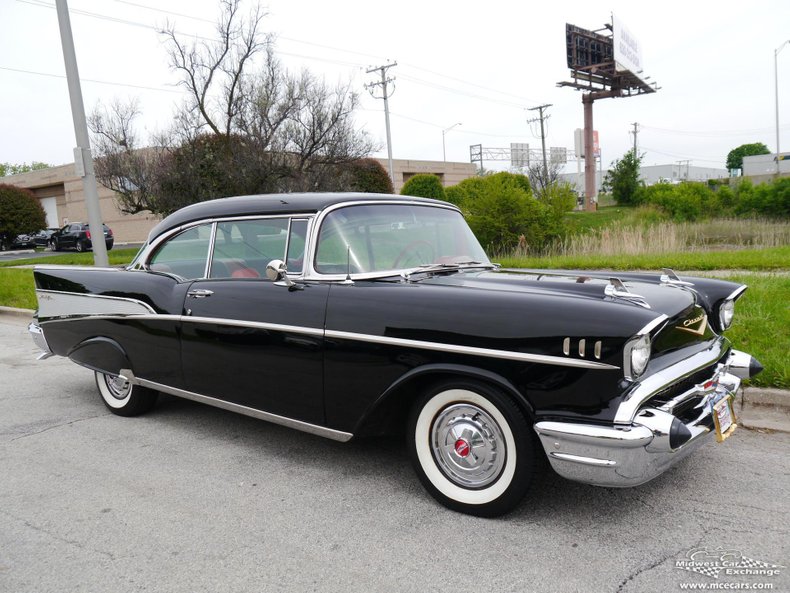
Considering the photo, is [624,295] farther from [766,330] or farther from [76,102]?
[76,102]

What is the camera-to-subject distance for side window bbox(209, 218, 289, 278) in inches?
149

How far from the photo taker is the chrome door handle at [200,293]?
388cm

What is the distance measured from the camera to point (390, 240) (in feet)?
12.2

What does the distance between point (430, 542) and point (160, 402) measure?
318 cm

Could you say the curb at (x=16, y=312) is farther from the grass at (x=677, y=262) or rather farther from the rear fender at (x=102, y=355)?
the grass at (x=677, y=262)

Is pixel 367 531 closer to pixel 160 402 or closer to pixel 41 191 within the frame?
pixel 160 402

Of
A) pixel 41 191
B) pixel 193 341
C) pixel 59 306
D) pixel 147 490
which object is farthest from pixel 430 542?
pixel 41 191

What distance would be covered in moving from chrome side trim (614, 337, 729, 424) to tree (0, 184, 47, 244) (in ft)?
156

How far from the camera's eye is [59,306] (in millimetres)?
4887

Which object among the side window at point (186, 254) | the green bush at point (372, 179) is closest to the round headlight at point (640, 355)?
the side window at point (186, 254)

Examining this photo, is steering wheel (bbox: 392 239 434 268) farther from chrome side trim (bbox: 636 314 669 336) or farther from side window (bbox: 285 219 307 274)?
chrome side trim (bbox: 636 314 669 336)

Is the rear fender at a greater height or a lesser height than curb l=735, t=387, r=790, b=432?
greater

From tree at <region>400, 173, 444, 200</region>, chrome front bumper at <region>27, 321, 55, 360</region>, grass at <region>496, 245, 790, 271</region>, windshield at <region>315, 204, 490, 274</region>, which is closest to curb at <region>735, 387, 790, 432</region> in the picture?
windshield at <region>315, 204, 490, 274</region>

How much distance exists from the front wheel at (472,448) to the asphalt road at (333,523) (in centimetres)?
12
